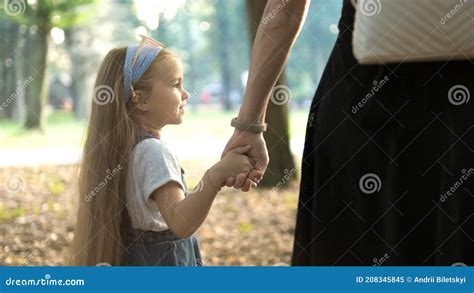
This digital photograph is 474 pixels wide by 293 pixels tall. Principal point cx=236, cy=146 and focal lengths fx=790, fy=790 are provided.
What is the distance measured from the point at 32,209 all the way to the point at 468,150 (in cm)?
565

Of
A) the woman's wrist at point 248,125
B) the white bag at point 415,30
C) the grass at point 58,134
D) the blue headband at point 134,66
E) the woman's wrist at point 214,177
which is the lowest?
the grass at point 58,134

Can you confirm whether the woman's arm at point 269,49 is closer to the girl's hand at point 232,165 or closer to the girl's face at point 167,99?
the girl's hand at point 232,165

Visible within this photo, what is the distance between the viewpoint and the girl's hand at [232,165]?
2.08 m

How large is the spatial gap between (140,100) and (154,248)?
1.35ft

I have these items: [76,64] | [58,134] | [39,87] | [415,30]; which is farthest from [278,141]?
[76,64]

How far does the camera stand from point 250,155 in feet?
7.08

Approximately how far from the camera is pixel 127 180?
7.11ft

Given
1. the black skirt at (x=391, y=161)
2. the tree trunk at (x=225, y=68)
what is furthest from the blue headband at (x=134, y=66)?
the tree trunk at (x=225, y=68)

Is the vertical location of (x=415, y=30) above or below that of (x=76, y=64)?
below

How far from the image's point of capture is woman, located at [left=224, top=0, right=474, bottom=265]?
178 centimetres

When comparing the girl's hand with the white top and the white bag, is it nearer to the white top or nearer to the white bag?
the white top

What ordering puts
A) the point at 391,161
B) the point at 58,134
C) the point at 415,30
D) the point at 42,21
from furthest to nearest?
the point at 58,134, the point at 42,21, the point at 391,161, the point at 415,30

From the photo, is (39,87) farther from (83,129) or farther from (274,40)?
(274,40)

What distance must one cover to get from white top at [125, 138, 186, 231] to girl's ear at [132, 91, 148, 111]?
3.9 inches
